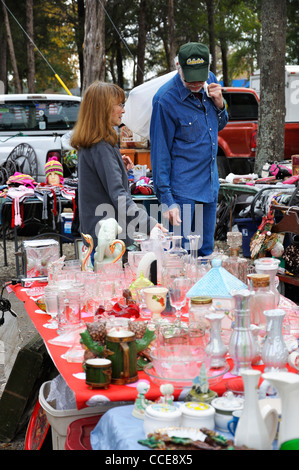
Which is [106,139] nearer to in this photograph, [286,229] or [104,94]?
A: [104,94]

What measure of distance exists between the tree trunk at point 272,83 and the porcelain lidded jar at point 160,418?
753 cm

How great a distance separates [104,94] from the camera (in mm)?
3369

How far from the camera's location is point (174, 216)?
371 centimetres

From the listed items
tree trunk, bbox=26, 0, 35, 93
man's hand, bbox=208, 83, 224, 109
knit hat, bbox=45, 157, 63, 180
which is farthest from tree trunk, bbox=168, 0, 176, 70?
man's hand, bbox=208, 83, 224, 109

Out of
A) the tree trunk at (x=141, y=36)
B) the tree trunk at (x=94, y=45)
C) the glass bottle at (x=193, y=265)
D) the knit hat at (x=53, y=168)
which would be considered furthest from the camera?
the tree trunk at (x=141, y=36)

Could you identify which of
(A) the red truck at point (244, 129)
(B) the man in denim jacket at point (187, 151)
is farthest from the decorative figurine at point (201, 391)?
(A) the red truck at point (244, 129)

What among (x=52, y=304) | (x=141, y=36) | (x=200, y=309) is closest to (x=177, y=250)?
(x=52, y=304)

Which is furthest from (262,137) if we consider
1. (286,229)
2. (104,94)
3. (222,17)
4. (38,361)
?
(222,17)

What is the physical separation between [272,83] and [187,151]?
545 centimetres

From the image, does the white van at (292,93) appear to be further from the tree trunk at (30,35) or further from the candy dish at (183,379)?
the candy dish at (183,379)

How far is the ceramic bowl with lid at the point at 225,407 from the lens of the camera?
164cm

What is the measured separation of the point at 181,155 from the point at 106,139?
2.53 feet

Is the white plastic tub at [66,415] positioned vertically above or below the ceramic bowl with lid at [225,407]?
below
